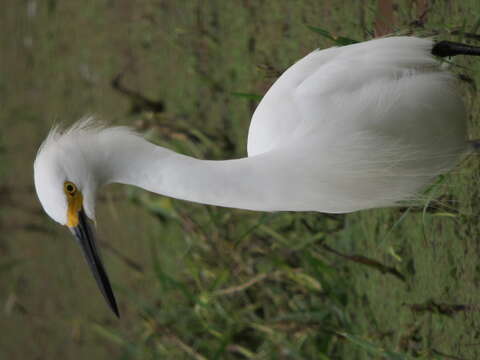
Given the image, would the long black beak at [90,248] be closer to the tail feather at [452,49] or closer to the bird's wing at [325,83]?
the bird's wing at [325,83]

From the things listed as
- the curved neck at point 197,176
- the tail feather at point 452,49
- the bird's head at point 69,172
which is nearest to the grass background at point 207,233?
the tail feather at point 452,49

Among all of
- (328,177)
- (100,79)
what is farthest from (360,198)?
(100,79)

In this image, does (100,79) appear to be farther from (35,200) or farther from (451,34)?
(451,34)

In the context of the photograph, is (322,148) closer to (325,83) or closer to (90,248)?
(325,83)

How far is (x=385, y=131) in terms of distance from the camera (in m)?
1.29

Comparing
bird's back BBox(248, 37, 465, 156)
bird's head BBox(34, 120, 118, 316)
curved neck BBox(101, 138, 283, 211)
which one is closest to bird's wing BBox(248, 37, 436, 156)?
bird's back BBox(248, 37, 465, 156)

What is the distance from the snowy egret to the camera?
1202 mm

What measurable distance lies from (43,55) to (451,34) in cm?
256

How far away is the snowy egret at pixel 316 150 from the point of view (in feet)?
3.94

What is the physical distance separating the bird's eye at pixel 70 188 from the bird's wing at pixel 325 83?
1.27 feet

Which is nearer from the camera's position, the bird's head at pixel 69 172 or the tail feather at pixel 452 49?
the bird's head at pixel 69 172

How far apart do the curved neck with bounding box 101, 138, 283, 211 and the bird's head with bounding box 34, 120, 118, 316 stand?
55 mm

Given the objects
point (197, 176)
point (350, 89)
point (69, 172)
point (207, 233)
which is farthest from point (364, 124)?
point (207, 233)

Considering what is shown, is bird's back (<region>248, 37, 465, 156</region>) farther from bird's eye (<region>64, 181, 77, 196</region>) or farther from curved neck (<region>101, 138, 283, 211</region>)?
bird's eye (<region>64, 181, 77, 196</region>)
